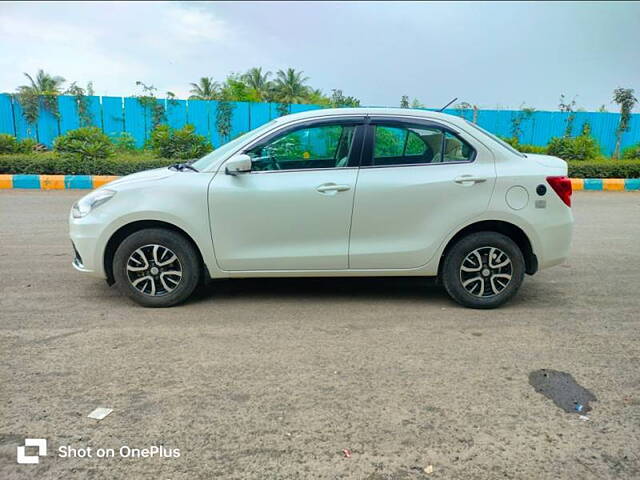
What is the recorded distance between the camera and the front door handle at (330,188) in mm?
4234

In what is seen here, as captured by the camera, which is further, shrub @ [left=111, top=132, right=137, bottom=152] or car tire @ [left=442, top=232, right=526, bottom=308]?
shrub @ [left=111, top=132, right=137, bottom=152]

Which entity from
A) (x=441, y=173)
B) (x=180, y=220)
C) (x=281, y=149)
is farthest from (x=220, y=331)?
(x=441, y=173)

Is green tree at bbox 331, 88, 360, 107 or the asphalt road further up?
green tree at bbox 331, 88, 360, 107

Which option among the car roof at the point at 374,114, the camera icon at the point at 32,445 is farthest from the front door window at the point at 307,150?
the camera icon at the point at 32,445

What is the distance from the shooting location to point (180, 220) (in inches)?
166

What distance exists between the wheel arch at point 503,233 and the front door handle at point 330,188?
1003 mm

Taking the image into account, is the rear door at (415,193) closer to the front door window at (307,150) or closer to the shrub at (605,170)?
the front door window at (307,150)

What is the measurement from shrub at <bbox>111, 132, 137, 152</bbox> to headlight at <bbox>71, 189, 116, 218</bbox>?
49.1 ft

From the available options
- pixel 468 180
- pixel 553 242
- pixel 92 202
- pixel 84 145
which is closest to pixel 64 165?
pixel 84 145

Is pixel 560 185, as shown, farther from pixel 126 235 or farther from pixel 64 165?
pixel 64 165

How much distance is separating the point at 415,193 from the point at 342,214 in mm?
622

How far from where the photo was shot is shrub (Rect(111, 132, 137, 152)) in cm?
1843

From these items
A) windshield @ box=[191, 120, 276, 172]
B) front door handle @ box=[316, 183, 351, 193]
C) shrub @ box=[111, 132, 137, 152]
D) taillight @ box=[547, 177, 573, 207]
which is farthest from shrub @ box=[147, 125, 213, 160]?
taillight @ box=[547, 177, 573, 207]

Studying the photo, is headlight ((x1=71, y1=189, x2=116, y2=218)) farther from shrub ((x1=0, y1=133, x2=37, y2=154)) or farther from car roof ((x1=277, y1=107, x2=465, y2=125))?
shrub ((x1=0, y1=133, x2=37, y2=154))
